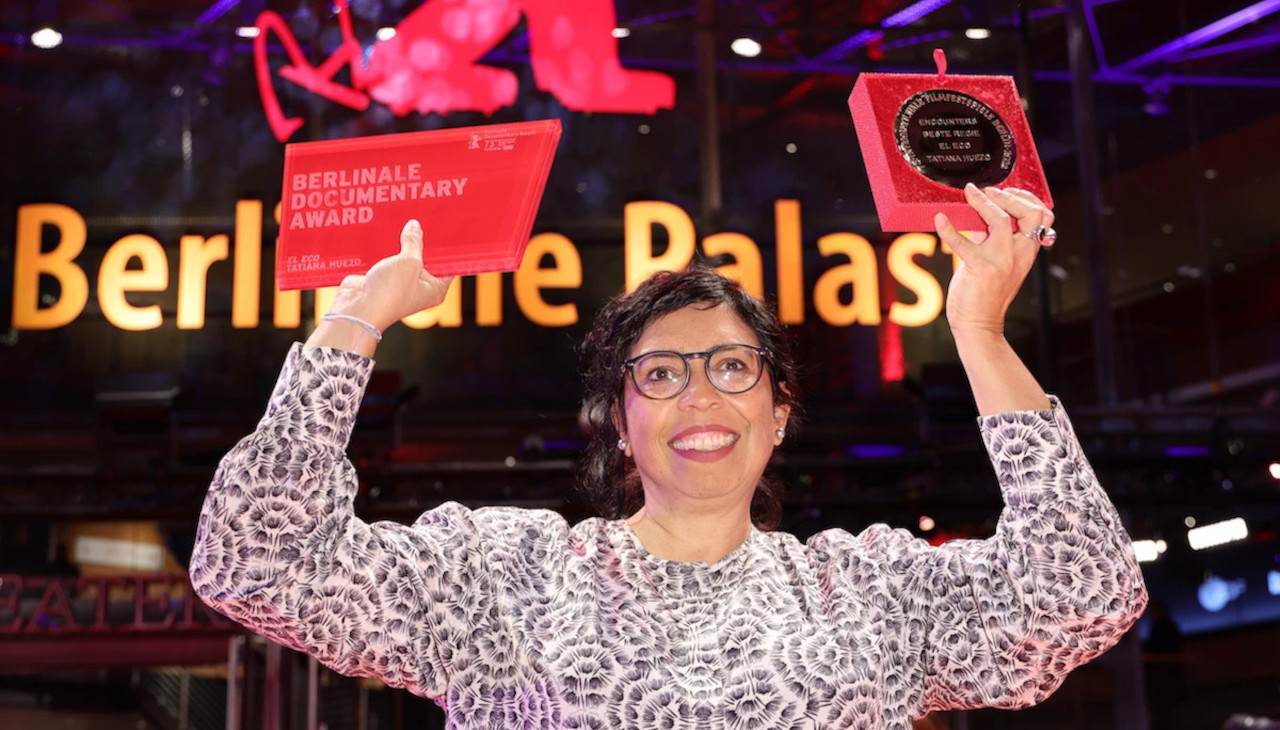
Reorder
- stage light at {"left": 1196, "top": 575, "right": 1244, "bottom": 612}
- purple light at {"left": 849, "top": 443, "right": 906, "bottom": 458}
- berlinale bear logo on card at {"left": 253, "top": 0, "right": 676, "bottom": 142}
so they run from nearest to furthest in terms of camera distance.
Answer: purple light at {"left": 849, "top": 443, "right": 906, "bottom": 458} → berlinale bear logo on card at {"left": 253, "top": 0, "right": 676, "bottom": 142} → stage light at {"left": 1196, "top": 575, "right": 1244, "bottom": 612}

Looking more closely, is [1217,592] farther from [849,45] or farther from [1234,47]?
[849,45]

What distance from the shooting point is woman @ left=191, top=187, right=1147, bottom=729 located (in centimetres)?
134

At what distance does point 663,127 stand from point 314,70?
1.98 meters

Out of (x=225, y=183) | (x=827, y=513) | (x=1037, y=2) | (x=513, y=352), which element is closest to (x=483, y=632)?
(x=827, y=513)

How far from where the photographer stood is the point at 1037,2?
744cm

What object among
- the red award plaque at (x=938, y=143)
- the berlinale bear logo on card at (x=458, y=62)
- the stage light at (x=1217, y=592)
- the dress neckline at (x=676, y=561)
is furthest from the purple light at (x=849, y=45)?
the dress neckline at (x=676, y=561)

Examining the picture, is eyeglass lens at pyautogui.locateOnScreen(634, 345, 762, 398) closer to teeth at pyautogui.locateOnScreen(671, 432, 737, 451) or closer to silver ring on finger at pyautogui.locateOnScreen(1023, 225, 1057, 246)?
teeth at pyautogui.locateOnScreen(671, 432, 737, 451)

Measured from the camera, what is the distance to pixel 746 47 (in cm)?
733

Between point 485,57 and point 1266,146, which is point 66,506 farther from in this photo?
point 1266,146

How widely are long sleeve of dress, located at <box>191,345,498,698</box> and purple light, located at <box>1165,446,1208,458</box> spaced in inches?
221

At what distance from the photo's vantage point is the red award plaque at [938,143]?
160 cm

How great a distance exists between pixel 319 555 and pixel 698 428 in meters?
0.49

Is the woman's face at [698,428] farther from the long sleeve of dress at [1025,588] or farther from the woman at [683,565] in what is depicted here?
the long sleeve of dress at [1025,588]

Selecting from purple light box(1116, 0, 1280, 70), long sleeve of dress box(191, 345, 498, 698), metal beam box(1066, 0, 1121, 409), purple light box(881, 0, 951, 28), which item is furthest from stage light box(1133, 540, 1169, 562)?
long sleeve of dress box(191, 345, 498, 698)
